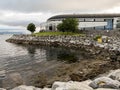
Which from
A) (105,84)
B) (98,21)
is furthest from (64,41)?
(105,84)

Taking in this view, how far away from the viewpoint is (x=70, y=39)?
7719 cm

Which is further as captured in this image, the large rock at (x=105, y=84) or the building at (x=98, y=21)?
the building at (x=98, y=21)

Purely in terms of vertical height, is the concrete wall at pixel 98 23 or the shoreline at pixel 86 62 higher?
the concrete wall at pixel 98 23

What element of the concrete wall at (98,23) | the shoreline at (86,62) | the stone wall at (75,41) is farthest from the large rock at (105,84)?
the concrete wall at (98,23)

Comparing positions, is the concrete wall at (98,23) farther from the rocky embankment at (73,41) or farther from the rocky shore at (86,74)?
the rocky shore at (86,74)

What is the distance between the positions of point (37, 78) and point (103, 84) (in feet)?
38.3

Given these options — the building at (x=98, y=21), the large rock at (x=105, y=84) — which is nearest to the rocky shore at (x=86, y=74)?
the large rock at (x=105, y=84)

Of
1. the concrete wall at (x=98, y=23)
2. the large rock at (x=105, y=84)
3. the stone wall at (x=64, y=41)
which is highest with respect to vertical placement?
the concrete wall at (x=98, y=23)

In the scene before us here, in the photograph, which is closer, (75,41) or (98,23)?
(75,41)

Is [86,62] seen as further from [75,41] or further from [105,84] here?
[75,41]

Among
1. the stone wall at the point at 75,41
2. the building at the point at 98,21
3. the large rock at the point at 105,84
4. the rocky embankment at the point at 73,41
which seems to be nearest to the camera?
the large rock at the point at 105,84

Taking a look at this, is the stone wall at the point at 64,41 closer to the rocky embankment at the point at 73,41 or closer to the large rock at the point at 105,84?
the rocky embankment at the point at 73,41

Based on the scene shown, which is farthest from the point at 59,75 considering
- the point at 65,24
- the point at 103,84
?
the point at 65,24

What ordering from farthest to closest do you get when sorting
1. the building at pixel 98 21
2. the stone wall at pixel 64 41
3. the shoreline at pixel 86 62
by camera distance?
the building at pixel 98 21, the stone wall at pixel 64 41, the shoreline at pixel 86 62
